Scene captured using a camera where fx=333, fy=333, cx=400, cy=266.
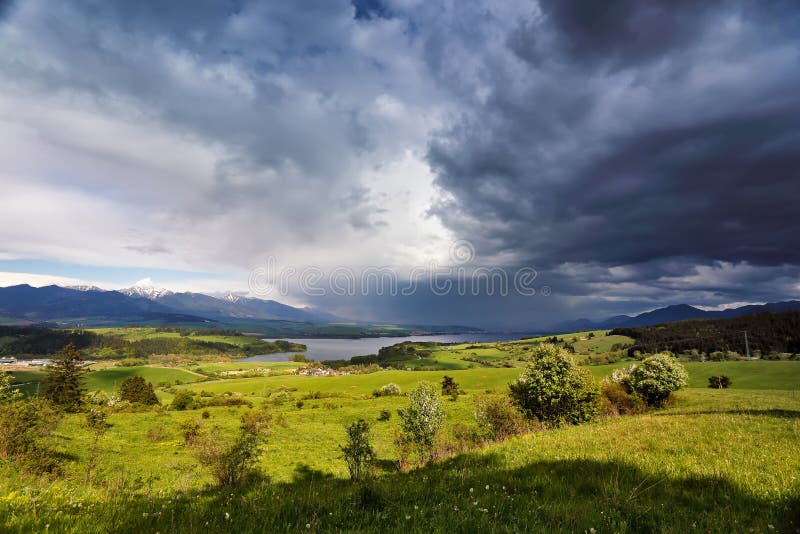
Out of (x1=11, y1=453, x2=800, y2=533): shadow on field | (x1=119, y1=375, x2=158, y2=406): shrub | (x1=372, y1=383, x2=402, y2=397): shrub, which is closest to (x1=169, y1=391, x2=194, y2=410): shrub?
(x1=119, y1=375, x2=158, y2=406): shrub

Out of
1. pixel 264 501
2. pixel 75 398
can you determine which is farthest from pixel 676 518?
pixel 75 398

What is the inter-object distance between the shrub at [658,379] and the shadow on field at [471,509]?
1462 inches

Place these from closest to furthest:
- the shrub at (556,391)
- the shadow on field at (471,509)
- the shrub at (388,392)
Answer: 1. the shadow on field at (471,509)
2. the shrub at (556,391)
3. the shrub at (388,392)

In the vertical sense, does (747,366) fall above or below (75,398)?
above

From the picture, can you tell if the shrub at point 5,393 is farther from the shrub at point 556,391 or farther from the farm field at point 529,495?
the shrub at point 556,391

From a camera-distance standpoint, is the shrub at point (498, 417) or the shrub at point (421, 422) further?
the shrub at point (421, 422)

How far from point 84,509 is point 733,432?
64.7 ft

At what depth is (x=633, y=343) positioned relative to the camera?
588ft

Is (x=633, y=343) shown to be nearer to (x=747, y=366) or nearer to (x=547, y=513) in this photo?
(x=747, y=366)

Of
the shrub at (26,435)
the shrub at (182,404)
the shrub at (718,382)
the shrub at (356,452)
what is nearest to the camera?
the shrub at (356,452)

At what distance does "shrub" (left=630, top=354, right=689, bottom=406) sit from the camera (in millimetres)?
36125

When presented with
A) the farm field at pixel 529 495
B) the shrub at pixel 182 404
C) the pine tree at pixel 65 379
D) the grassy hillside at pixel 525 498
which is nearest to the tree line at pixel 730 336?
the farm field at pixel 529 495

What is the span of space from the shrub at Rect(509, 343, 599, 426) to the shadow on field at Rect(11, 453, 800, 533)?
18.0 metres

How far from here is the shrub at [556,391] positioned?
24.0m
